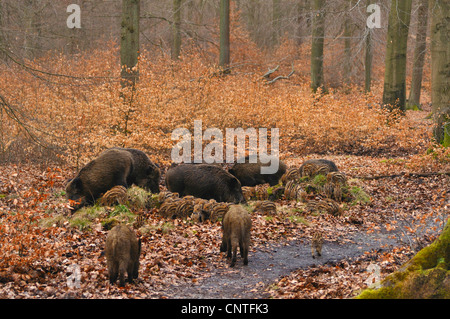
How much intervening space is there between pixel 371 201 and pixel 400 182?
6.39 ft

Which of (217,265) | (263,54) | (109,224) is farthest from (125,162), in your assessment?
(263,54)

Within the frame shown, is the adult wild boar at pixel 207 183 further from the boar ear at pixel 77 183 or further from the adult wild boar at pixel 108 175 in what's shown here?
the boar ear at pixel 77 183

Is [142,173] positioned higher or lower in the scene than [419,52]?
lower

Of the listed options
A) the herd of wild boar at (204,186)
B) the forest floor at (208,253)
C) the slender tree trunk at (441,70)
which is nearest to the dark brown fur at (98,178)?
the herd of wild boar at (204,186)

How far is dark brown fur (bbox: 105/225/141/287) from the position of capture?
19.8ft

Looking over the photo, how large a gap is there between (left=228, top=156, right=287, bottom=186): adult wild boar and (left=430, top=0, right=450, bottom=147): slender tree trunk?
538 cm

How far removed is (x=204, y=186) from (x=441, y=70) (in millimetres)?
9264

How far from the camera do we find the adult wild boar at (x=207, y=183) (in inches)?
447

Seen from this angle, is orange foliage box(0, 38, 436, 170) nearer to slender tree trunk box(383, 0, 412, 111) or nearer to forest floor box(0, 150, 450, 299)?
slender tree trunk box(383, 0, 412, 111)

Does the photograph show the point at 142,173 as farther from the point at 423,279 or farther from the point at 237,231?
the point at 423,279

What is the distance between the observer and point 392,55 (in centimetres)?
1998

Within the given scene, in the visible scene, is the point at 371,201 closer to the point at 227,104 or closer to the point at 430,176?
the point at 430,176

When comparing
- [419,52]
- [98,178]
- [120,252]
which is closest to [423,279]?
[120,252]

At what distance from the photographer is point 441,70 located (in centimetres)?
1484
